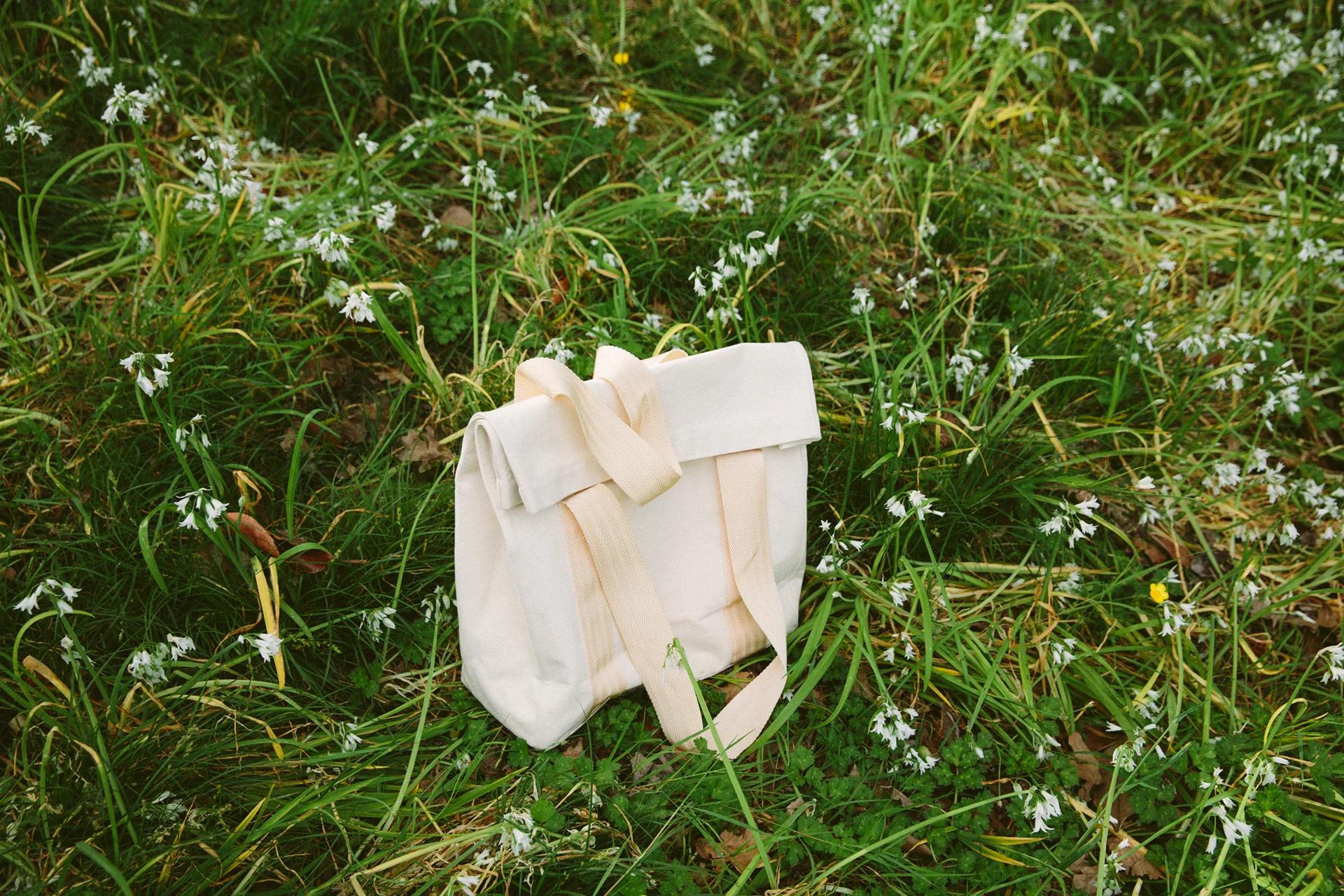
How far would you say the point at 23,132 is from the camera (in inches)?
99.7

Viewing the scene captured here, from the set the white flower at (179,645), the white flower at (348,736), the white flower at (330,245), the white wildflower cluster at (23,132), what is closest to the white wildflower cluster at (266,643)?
the white flower at (179,645)

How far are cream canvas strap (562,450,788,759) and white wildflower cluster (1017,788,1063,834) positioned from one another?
56cm

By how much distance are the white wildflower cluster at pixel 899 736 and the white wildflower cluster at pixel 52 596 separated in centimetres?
172

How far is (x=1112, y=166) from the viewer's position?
3518mm

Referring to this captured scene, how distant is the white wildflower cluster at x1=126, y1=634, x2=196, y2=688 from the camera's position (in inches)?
A: 73.7

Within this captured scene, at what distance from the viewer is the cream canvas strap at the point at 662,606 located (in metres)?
1.94

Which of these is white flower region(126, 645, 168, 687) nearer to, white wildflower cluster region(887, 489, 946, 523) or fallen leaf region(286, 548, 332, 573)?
fallen leaf region(286, 548, 332, 573)

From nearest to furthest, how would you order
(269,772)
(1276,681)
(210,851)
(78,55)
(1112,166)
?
(210,851) < (269,772) < (1276,681) < (78,55) < (1112,166)

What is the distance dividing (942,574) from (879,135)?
5.28 feet

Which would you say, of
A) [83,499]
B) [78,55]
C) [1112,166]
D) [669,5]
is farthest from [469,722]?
[1112,166]

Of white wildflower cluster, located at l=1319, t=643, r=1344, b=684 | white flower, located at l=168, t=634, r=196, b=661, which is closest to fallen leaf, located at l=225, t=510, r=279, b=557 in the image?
white flower, located at l=168, t=634, r=196, b=661

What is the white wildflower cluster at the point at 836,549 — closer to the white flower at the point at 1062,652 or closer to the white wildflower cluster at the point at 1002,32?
the white flower at the point at 1062,652

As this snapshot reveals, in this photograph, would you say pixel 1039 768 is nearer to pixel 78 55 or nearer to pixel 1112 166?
pixel 1112 166

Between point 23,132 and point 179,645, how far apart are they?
→ 5.18 feet
